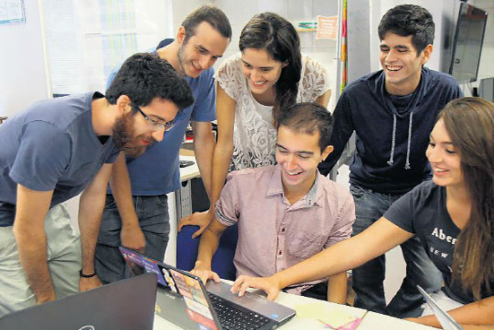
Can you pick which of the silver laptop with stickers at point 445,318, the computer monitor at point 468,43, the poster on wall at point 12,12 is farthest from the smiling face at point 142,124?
the computer monitor at point 468,43

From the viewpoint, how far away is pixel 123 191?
1.73 meters

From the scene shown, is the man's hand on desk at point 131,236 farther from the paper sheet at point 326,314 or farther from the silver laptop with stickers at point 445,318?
the silver laptop with stickers at point 445,318

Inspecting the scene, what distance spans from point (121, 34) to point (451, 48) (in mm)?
2475

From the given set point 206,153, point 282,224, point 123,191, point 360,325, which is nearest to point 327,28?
point 206,153

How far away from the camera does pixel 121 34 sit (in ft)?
11.6

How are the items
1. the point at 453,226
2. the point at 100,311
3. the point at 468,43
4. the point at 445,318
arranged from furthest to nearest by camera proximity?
1. the point at 468,43
2. the point at 453,226
3. the point at 445,318
4. the point at 100,311

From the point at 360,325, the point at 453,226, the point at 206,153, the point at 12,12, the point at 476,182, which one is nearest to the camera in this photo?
the point at 360,325

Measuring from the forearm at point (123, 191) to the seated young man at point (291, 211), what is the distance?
32 cm

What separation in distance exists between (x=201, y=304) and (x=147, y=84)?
0.66 metres

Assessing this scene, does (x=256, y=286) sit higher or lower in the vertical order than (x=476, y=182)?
lower

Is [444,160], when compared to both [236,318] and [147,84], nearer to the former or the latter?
[236,318]

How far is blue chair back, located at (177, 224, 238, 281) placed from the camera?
5.40 ft

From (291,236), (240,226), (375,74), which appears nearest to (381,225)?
(291,236)

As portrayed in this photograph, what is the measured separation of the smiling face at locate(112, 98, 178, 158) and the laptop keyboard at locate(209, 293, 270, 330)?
53cm
